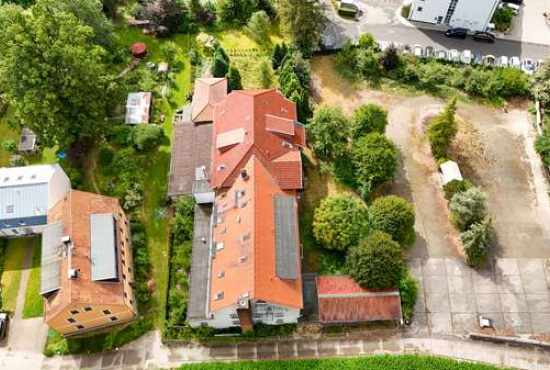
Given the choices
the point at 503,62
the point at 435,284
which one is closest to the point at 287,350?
the point at 435,284

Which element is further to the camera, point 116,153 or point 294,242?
point 116,153

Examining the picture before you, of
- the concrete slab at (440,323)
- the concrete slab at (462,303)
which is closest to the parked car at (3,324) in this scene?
the concrete slab at (440,323)

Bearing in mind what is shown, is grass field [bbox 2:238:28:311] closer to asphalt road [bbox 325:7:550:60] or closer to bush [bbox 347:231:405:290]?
bush [bbox 347:231:405:290]

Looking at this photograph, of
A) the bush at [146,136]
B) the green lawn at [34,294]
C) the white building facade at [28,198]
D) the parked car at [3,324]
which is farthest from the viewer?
the bush at [146,136]

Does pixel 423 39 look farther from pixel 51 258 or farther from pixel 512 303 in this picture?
pixel 51 258

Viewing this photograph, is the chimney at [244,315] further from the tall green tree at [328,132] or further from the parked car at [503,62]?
the parked car at [503,62]

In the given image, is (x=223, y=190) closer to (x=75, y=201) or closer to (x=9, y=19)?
(x=75, y=201)

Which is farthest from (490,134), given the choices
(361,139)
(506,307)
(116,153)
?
(116,153)
